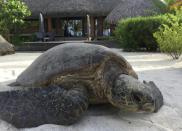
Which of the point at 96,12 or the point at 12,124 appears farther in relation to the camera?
the point at 96,12

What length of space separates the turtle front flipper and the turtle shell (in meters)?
0.48

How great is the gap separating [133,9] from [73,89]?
20.6 metres

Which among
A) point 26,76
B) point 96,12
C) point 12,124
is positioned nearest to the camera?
point 12,124

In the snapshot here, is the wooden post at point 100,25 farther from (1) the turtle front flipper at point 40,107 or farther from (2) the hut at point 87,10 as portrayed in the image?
(1) the turtle front flipper at point 40,107

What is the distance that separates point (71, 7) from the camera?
25781 millimetres

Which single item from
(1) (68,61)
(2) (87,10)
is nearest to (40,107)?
(1) (68,61)

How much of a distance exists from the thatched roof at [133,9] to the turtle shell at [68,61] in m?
18.8

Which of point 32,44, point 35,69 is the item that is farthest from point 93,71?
point 32,44

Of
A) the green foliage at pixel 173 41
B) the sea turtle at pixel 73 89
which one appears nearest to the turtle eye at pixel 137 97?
the sea turtle at pixel 73 89

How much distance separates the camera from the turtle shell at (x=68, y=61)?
4180mm

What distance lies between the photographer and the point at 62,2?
26.5 m

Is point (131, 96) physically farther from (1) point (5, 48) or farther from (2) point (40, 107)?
(1) point (5, 48)

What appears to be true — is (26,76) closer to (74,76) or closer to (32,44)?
(74,76)

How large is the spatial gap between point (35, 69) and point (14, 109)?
1135mm
